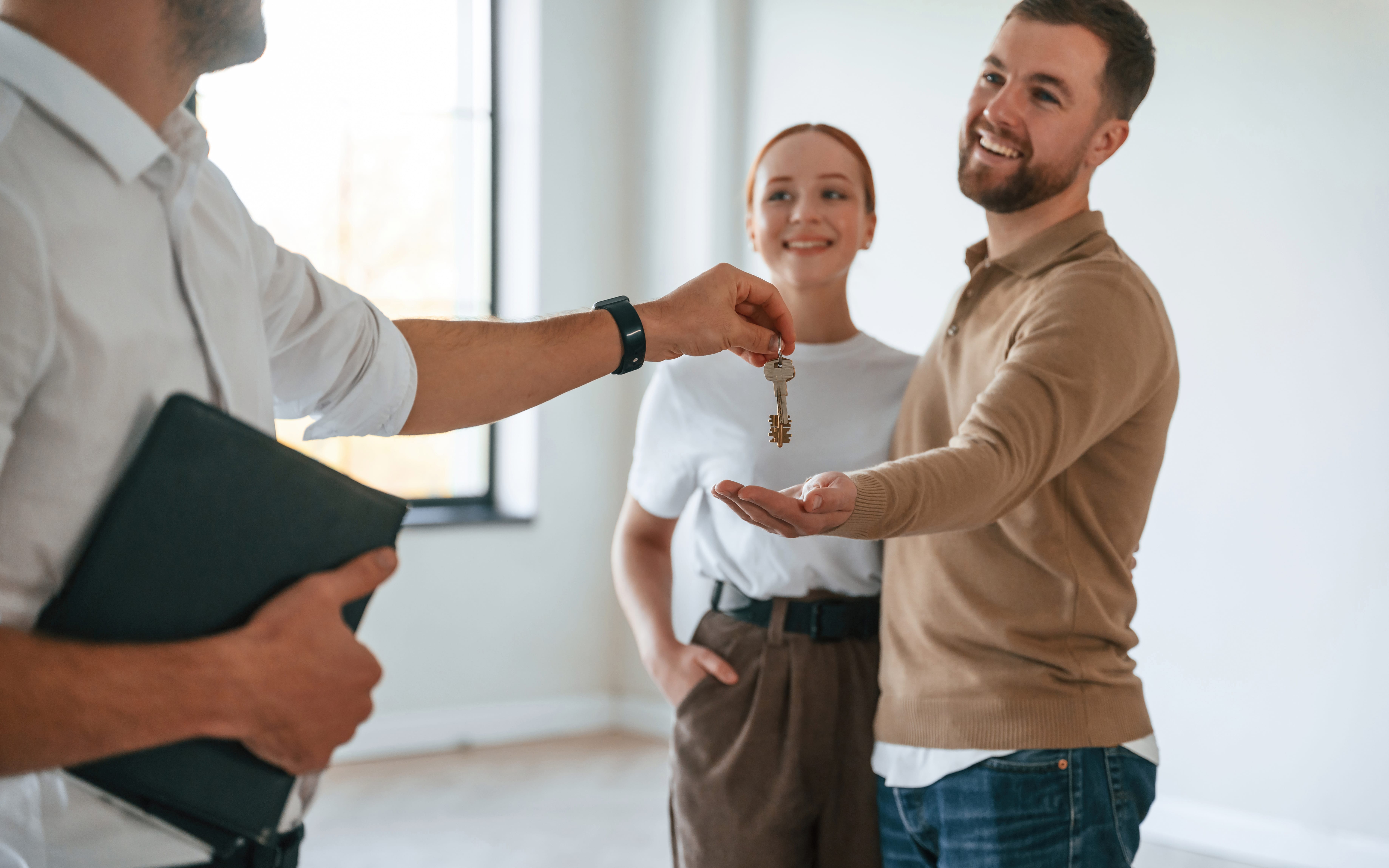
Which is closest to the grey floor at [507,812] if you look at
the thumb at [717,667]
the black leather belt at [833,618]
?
the thumb at [717,667]

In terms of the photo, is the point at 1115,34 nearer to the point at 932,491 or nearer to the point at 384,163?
the point at 932,491

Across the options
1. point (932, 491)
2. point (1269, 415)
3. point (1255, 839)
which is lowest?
point (1255, 839)

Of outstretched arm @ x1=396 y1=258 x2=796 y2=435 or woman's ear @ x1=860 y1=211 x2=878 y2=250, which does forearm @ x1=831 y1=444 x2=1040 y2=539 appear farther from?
woman's ear @ x1=860 y1=211 x2=878 y2=250

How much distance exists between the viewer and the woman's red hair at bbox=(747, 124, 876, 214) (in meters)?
1.84

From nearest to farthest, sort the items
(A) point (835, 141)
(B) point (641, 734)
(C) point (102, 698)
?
(C) point (102, 698) → (A) point (835, 141) → (B) point (641, 734)

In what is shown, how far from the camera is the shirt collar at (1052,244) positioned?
143cm

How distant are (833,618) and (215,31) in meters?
1.15

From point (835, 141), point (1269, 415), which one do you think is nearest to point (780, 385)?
point (835, 141)

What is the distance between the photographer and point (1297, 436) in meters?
2.86

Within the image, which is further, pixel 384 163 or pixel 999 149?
pixel 384 163

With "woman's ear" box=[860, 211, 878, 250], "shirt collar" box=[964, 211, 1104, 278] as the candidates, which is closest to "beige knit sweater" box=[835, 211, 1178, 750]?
"shirt collar" box=[964, 211, 1104, 278]

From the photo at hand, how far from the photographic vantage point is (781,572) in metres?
1.61

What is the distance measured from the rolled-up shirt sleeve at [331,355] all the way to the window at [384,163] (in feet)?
8.66

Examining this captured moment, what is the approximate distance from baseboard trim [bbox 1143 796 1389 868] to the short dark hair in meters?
2.10
